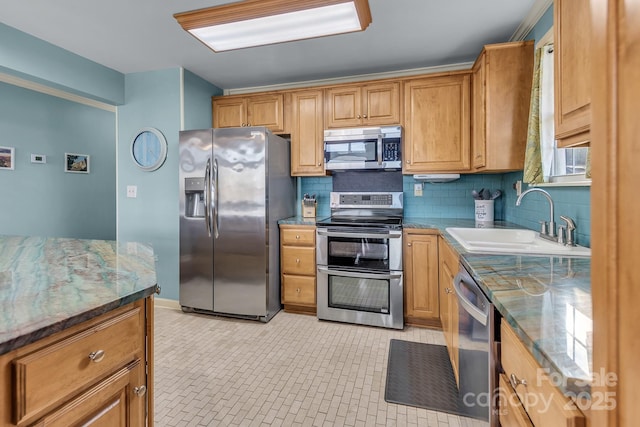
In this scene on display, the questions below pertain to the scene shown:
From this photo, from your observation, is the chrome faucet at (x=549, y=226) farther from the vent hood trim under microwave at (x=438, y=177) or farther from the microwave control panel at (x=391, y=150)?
the microwave control panel at (x=391, y=150)

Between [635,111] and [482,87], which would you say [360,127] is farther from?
[635,111]

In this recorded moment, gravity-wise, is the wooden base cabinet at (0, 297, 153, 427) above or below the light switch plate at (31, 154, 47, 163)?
below

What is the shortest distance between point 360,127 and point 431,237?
1.29 metres

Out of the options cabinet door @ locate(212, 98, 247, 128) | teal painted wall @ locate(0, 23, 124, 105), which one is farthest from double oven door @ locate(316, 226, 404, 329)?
teal painted wall @ locate(0, 23, 124, 105)

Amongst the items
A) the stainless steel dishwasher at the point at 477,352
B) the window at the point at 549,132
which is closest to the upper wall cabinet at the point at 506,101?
the window at the point at 549,132

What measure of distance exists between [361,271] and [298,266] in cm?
65

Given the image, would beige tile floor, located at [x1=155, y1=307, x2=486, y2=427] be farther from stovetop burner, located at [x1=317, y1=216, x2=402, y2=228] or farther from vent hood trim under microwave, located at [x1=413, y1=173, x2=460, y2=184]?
vent hood trim under microwave, located at [x1=413, y1=173, x2=460, y2=184]

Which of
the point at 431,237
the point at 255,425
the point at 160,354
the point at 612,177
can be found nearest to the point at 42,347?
the point at 612,177

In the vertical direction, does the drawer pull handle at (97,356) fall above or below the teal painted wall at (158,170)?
below

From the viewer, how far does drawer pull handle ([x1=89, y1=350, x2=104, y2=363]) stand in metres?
0.83

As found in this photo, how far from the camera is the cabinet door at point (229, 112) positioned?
3598 mm

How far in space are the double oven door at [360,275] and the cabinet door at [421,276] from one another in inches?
3.8

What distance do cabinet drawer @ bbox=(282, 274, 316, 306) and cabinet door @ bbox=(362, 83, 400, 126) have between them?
67.4 inches

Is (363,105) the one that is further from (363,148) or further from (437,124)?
(437,124)
